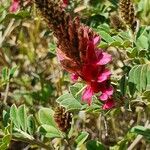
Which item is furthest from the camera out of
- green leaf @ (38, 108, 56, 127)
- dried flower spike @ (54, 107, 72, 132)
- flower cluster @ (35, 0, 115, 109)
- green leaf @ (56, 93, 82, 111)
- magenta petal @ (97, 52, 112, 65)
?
green leaf @ (38, 108, 56, 127)

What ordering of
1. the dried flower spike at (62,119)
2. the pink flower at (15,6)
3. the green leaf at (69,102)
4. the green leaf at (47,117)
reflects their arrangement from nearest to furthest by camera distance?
the green leaf at (69,102), the dried flower spike at (62,119), the green leaf at (47,117), the pink flower at (15,6)

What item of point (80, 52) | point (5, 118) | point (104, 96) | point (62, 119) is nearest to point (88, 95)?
point (104, 96)

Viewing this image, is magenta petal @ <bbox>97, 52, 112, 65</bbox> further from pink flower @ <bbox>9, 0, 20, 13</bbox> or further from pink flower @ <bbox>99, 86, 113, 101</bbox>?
pink flower @ <bbox>9, 0, 20, 13</bbox>

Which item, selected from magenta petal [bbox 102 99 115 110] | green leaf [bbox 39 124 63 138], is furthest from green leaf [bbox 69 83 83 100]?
green leaf [bbox 39 124 63 138]

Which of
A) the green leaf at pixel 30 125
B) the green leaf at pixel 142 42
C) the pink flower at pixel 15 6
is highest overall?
the pink flower at pixel 15 6

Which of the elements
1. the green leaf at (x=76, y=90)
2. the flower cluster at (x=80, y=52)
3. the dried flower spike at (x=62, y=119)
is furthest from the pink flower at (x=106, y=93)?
the dried flower spike at (x=62, y=119)

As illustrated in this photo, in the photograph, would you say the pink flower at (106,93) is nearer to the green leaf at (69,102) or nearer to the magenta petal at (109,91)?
the magenta petal at (109,91)
